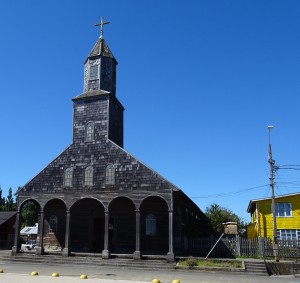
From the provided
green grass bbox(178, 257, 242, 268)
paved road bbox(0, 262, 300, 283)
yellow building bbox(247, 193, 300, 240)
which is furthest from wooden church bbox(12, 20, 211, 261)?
yellow building bbox(247, 193, 300, 240)

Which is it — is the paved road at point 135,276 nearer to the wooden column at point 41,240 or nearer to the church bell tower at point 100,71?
the wooden column at point 41,240

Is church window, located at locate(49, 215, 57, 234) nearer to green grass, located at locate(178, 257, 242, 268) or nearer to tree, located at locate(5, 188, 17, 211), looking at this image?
green grass, located at locate(178, 257, 242, 268)

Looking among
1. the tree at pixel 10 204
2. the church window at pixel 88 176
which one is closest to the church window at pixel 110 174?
the church window at pixel 88 176

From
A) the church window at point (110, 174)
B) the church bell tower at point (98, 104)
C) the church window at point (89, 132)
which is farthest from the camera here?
the church bell tower at point (98, 104)

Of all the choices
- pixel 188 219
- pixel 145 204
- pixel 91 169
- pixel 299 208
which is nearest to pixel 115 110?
pixel 91 169

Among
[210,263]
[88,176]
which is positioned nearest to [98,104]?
[88,176]

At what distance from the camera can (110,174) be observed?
25.7 m

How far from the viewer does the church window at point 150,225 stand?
26.3 m

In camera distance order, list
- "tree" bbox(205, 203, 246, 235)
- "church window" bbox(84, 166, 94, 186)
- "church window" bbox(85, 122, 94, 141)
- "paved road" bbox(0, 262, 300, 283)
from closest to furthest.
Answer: "paved road" bbox(0, 262, 300, 283) → "church window" bbox(84, 166, 94, 186) → "church window" bbox(85, 122, 94, 141) → "tree" bbox(205, 203, 246, 235)

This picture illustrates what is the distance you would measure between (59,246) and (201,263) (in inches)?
485

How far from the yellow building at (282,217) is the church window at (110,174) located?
53.1 ft

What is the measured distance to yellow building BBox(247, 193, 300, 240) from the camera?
33.2 metres

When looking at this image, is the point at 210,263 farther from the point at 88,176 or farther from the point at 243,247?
the point at 88,176

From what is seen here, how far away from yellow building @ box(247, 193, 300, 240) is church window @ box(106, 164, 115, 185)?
53.1 ft
